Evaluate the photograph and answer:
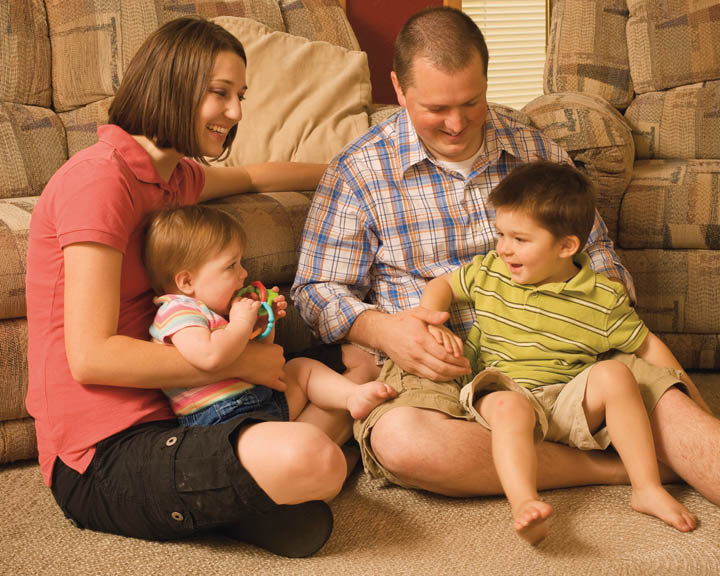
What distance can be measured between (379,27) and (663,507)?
2.18 m

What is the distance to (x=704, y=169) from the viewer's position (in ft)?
6.51

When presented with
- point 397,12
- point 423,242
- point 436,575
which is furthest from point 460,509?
point 397,12

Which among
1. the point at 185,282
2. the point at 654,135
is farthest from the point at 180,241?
the point at 654,135

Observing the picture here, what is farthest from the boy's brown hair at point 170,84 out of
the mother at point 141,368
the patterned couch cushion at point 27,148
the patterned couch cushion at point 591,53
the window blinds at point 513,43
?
the window blinds at point 513,43

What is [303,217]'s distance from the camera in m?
1.65

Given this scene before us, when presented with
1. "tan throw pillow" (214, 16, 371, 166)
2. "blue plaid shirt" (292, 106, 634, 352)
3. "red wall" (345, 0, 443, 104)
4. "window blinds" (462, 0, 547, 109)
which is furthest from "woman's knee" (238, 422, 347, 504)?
"window blinds" (462, 0, 547, 109)

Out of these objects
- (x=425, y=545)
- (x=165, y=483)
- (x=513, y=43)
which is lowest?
(x=425, y=545)

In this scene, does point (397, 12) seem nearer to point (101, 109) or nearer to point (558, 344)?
point (101, 109)

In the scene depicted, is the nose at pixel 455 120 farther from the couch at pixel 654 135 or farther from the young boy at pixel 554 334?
the couch at pixel 654 135

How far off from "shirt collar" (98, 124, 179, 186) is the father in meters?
0.42

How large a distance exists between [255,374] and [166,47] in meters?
0.54

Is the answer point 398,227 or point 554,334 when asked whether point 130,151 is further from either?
point 554,334

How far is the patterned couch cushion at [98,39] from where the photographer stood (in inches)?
84.0

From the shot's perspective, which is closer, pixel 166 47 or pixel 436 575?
pixel 436 575
